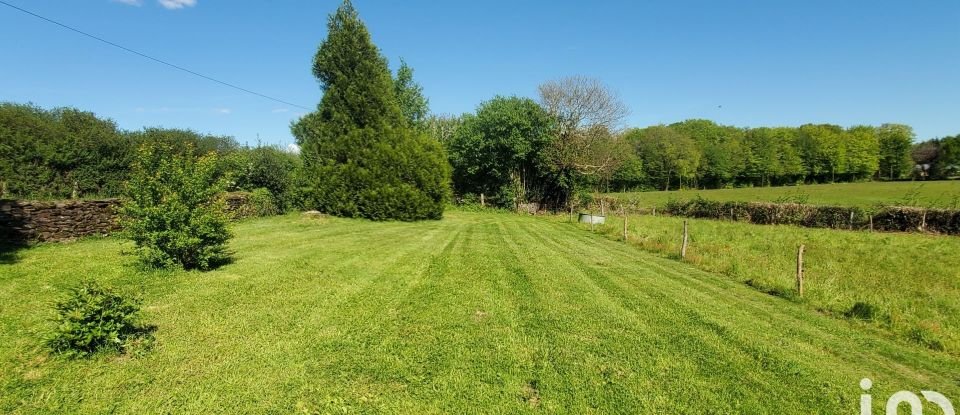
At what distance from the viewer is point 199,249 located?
26.8ft

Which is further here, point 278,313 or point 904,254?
point 904,254

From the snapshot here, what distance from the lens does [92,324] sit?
443cm

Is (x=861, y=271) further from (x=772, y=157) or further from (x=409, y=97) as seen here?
(x=772, y=157)

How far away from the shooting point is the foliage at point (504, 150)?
33938mm

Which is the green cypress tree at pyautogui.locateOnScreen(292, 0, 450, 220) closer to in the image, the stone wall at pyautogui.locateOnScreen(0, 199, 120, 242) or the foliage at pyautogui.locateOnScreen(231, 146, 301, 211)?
the foliage at pyautogui.locateOnScreen(231, 146, 301, 211)

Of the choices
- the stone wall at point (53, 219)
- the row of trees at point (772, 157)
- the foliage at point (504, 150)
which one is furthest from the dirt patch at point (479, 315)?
the row of trees at point (772, 157)

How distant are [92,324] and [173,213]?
3840mm

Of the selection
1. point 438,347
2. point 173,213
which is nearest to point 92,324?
point 438,347

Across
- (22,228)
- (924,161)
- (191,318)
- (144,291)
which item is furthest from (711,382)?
(924,161)

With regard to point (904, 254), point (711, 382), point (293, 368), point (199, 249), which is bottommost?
point (904, 254)

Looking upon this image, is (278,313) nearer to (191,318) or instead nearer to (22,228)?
(191,318)

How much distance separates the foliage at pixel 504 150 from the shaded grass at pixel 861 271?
558 inches

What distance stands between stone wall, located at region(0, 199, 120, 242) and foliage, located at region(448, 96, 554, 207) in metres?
25.5

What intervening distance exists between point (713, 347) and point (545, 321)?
220cm
